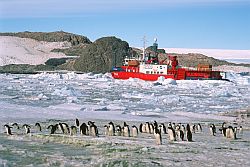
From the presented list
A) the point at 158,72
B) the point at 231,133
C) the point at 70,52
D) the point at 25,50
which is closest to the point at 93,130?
the point at 231,133

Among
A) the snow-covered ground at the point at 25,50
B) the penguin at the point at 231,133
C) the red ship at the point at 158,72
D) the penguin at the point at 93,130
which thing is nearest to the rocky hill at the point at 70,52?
the snow-covered ground at the point at 25,50

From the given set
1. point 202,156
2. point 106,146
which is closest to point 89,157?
point 106,146

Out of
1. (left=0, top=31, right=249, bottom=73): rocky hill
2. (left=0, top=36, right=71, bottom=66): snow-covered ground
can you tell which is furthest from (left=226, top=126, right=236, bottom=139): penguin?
(left=0, top=36, right=71, bottom=66): snow-covered ground

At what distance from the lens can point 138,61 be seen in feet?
161

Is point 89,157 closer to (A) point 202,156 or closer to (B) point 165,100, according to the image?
(A) point 202,156

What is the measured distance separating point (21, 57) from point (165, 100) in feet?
336

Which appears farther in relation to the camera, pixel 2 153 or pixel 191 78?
pixel 191 78

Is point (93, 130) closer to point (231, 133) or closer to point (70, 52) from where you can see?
point (231, 133)

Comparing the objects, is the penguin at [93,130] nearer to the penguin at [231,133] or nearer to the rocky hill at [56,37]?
the penguin at [231,133]

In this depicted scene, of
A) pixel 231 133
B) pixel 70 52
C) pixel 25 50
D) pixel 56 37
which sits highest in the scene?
pixel 56 37

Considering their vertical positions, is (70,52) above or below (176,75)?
above

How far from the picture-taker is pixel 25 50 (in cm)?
12644

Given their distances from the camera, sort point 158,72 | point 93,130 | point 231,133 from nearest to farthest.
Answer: point 93,130, point 231,133, point 158,72

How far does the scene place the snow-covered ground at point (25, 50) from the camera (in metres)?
114
